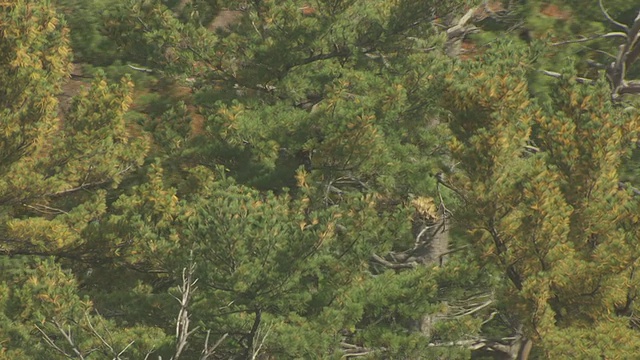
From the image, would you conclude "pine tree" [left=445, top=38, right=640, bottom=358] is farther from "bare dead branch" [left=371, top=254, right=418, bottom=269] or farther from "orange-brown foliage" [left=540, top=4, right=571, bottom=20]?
"orange-brown foliage" [left=540, top=4, right=571, bottom=20]

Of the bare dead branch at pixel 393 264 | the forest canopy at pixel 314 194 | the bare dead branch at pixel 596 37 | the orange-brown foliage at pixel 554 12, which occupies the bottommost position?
the bare dead branch at pixel 393 264

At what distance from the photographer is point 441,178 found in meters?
15.2

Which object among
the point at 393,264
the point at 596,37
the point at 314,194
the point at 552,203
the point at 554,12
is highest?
the point at 552,203

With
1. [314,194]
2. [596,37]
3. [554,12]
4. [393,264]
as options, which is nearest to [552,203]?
[314,194]

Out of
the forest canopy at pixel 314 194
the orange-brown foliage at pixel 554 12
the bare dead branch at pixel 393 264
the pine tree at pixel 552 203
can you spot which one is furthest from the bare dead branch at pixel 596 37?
the pine tree at pixel 552 203

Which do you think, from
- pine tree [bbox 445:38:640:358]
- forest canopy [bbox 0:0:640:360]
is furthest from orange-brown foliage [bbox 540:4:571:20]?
pine tree [bbox 445:38:640:358]

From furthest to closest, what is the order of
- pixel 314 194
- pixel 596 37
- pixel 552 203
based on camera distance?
pixel 596 37 → pixel 314 194 → pixel 552 203

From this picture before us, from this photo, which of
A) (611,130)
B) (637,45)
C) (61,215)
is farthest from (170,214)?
(637,45)

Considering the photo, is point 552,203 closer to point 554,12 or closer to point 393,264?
point 393,264

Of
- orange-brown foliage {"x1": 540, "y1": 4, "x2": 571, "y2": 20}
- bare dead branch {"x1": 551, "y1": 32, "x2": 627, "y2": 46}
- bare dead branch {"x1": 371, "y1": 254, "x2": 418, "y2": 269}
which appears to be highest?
bare dead branch {"x1": 551, "y1": 32, "x2": 627, "y2": 46}

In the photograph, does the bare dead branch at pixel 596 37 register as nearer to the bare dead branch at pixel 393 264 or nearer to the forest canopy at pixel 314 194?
the forest canopy at pixel 314 194

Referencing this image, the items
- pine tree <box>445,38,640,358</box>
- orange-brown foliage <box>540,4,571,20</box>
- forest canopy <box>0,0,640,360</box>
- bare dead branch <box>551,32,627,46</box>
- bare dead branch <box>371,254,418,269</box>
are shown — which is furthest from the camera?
orange-brown foliage <box>540,4,571,20</box>

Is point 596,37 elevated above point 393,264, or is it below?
above

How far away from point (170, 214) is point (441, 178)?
351cm
